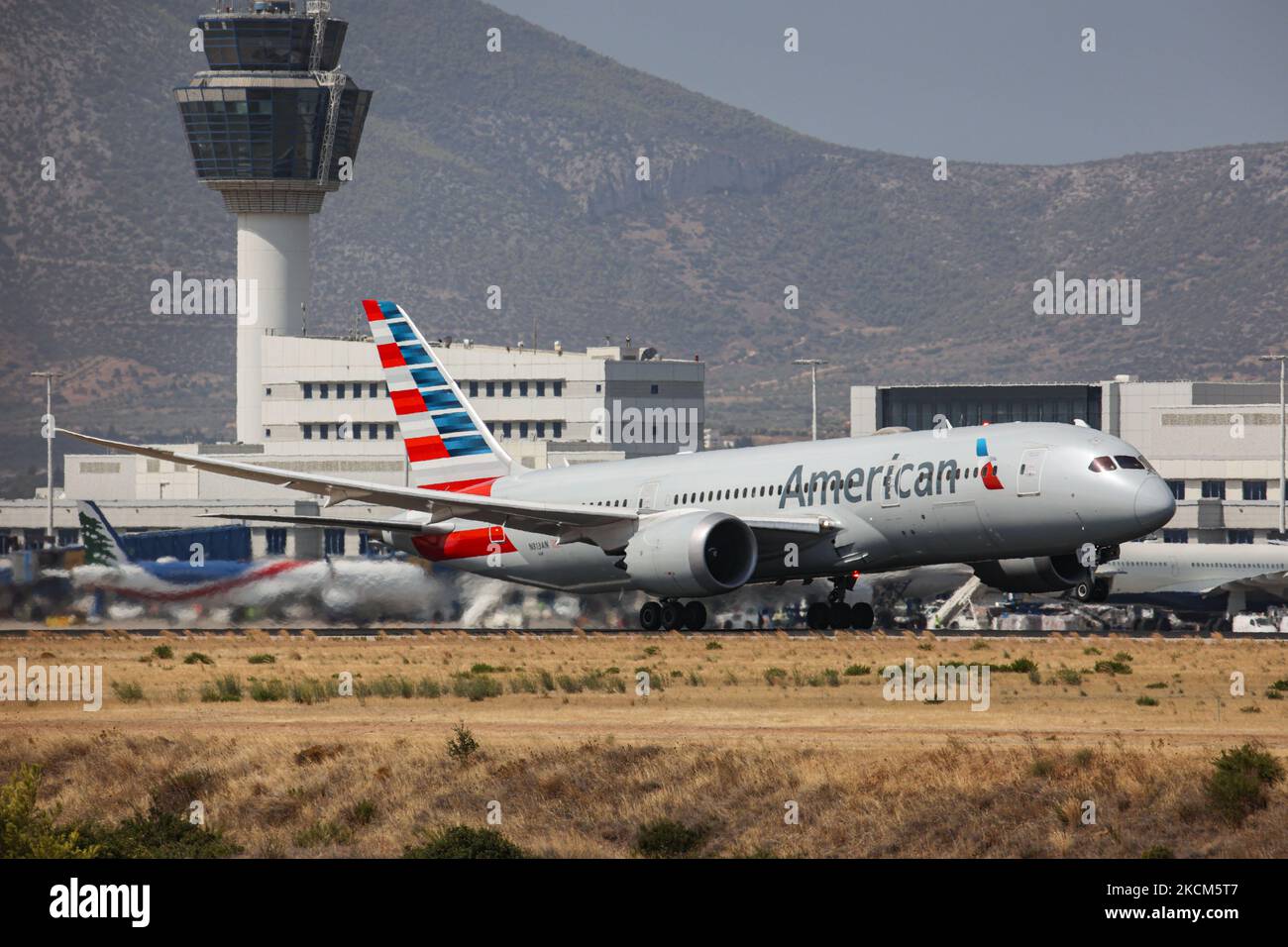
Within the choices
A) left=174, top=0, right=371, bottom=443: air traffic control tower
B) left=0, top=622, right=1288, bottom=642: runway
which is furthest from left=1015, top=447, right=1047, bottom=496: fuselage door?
left=174, top=0, right=371, bottom=443: air traffic control tower

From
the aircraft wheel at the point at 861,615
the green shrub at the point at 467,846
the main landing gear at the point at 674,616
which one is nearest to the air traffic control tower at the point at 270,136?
the main landing gear at the point at 674,616

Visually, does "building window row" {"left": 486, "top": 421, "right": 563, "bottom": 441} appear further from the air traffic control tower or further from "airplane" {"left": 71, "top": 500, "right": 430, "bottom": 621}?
"airplane" {"left": 71, "top": 500, "right": 430, "bottom": 621}

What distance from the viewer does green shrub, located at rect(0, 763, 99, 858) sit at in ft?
83.3

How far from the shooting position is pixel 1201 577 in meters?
85.0

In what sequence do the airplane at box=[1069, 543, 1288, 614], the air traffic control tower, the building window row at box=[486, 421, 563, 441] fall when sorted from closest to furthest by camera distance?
the airplane at box=[1069, 543, 1288, 614] < the building window row at box=[486, 421, 563, 441] < the air traffic control tower

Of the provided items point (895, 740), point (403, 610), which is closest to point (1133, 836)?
point (895, 740)

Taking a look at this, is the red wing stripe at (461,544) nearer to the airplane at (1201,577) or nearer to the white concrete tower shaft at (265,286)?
the airplane at (1201,577)

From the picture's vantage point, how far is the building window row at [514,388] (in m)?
152

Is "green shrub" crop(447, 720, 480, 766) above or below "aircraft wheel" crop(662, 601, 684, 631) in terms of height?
below

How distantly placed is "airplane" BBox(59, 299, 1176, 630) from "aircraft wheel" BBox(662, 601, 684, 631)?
1.7 inches

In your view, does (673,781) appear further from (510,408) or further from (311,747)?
(510,408)

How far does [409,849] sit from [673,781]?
4753 mm

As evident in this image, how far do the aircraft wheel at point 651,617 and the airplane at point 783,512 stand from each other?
0.04m
